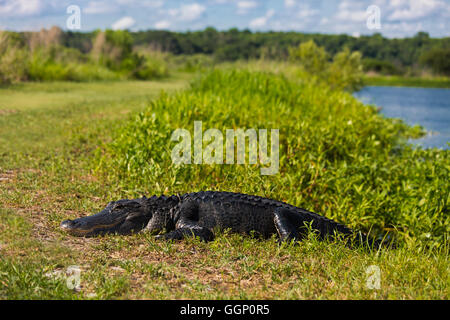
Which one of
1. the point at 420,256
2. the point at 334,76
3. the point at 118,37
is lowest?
the point at 420,256

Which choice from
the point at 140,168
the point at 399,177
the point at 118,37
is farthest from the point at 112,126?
the point at 118,37

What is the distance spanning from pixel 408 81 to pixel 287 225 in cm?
2375

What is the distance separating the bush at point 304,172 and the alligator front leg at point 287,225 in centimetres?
85

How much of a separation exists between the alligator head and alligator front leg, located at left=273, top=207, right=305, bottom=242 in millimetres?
1182

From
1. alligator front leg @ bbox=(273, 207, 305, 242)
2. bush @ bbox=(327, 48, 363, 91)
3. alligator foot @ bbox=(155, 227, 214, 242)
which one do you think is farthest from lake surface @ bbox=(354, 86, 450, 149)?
alligator foot @ bbox=(155, 227, 214, 242)

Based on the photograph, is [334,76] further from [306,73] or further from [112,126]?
[112,126]

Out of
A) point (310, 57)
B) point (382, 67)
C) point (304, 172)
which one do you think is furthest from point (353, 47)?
point (304, 172)

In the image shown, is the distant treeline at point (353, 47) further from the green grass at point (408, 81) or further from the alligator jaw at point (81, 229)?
the alligator jaw at point (81, 229)

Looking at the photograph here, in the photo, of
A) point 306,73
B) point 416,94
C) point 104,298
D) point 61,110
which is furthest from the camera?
point 416,94

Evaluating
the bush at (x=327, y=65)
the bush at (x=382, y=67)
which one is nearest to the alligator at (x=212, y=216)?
the bush at (x=327, y=65)

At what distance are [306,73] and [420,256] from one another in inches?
496

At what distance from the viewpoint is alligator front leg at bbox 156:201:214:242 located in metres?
3.64

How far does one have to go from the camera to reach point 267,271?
2.99 meters

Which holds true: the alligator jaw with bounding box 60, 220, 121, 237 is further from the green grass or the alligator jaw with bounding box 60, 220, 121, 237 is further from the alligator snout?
the green grass
